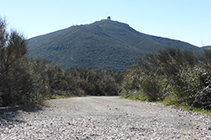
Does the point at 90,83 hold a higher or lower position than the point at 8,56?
lower

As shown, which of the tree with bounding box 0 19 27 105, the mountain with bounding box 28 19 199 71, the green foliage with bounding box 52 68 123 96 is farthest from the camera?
the mountain with bounding box 28 19 199 71

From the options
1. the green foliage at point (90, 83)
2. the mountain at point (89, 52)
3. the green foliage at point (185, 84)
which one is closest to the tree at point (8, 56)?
the green foliage at point (185, 84)

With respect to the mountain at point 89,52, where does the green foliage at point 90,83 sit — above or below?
below

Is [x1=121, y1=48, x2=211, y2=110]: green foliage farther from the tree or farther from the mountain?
the mountain

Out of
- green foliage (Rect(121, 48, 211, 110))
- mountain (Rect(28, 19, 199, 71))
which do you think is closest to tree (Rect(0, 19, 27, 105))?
green foliage (Rect(121, 48, 211, 110))

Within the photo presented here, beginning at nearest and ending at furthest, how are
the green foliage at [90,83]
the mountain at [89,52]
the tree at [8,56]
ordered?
the tree at [8,56] → the green foliage at [90,83] → the mountain at [89,52]

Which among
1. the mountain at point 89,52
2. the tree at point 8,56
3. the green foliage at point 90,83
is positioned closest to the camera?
the tree at point 8,56

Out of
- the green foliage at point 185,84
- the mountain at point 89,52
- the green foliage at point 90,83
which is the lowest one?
the green foliage at point 90,83

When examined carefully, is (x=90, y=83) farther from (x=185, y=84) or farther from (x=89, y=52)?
(x=89, y=52)

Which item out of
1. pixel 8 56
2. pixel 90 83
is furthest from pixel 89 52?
pixel 8 56

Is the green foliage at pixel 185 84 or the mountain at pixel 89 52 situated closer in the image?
the green foliage at pixel 185 84

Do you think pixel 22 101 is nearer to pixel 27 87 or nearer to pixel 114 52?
pixel 27 87

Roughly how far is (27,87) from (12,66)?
0.98 m

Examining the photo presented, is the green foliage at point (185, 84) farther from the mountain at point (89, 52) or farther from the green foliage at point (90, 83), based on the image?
the mountain at point (89, 52)
